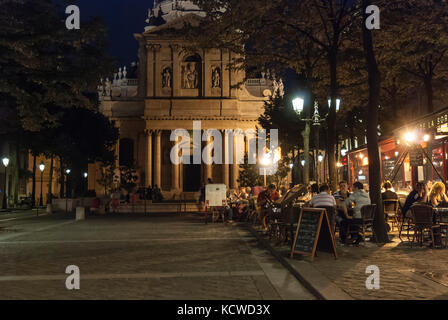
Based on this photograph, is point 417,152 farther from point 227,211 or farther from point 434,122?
point 227,211

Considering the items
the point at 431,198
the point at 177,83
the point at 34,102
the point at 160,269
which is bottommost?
the point at 160,269

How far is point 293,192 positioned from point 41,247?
7.05 metres

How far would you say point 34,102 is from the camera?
1889cm

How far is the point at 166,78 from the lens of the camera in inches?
2366

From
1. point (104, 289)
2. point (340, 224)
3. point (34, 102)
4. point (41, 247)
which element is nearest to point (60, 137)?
point (34, 102)

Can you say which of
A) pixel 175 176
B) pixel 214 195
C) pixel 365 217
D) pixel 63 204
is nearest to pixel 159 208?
pixel 63 204

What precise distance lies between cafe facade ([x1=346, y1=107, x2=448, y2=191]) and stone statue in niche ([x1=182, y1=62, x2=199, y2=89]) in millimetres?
41692

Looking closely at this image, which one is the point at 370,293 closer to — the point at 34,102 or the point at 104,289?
the point at 104,289

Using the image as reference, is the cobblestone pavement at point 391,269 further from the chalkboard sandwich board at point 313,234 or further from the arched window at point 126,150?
the arched window at point 126,150

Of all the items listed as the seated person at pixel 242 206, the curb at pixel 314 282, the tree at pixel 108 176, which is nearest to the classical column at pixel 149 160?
the tree at pixel 108 176

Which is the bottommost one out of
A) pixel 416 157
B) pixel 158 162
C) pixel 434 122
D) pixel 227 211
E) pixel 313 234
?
pixel 227 211

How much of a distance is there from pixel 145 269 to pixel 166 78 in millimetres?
52092

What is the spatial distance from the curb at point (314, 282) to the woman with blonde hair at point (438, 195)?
4.79m
